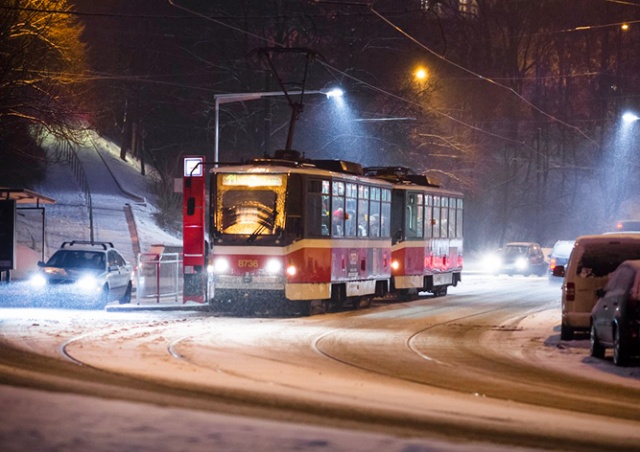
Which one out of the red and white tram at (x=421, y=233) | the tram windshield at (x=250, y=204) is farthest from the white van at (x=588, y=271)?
the red and white tram at (x=421, y=233)

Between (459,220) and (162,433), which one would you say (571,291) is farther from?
(459,220)

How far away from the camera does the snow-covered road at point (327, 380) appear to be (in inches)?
423

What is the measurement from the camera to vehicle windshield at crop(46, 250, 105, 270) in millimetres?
31828

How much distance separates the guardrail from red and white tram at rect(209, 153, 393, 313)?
3709 millimetres

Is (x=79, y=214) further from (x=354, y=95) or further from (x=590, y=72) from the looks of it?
(x=590, y=72)

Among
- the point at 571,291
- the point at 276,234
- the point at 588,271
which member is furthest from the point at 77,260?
the point at 588,271

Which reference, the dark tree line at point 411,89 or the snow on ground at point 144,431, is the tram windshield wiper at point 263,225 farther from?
the snow on ground at point 144,431

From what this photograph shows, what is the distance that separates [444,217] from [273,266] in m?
14.1

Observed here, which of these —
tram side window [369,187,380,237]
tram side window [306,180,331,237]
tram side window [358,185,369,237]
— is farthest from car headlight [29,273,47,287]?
tram side window [369,187,380,237]

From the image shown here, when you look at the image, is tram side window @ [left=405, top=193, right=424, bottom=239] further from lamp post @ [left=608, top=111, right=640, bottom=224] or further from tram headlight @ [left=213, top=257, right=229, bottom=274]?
lamp post @ [left=608, top=111, right=640, bottom=224]

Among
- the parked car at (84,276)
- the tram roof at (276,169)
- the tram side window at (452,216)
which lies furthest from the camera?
the tram side window at (452,216)

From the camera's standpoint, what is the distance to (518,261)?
62.7 m

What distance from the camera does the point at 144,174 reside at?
7188cm

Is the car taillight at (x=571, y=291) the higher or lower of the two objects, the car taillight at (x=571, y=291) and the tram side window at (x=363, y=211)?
the lower
